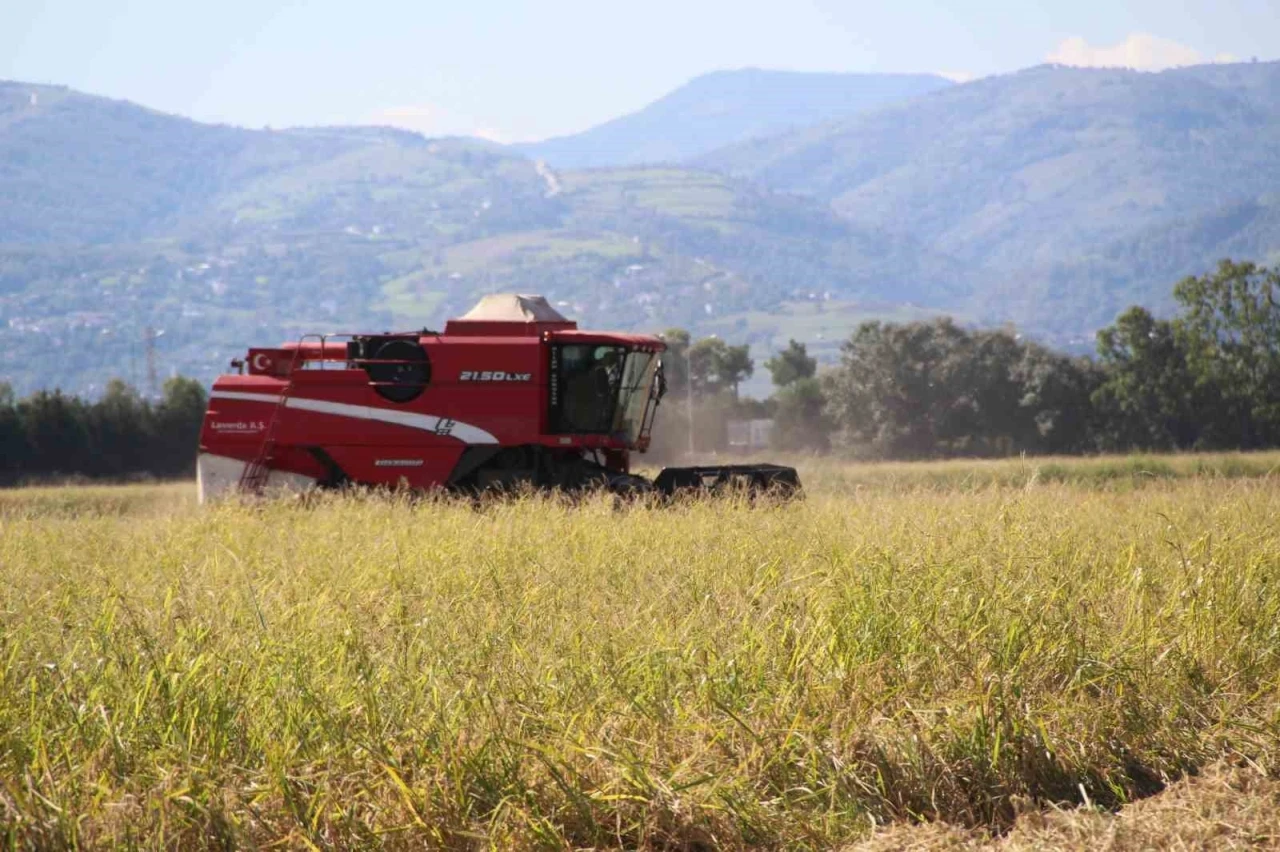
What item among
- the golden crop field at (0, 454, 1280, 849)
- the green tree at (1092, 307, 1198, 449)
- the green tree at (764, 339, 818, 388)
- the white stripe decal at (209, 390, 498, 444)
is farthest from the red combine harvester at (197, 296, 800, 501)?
the green tree at (764, 339, 818, 388)

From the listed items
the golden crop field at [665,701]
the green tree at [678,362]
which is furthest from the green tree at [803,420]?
the golden crop field at [665,701]

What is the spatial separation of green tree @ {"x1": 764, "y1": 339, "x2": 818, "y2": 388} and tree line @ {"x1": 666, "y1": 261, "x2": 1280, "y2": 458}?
1671cm

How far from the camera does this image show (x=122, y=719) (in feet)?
16.0

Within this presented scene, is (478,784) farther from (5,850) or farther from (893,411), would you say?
(893,411)

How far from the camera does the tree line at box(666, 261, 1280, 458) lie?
163 feet

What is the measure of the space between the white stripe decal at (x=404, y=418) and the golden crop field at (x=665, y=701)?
906 cm

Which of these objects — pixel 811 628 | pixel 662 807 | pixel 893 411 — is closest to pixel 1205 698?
pixel 811 628

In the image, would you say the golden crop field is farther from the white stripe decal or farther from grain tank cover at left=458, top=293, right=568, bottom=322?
grain tank cover at left=458, top=293, right=568, bottom=322

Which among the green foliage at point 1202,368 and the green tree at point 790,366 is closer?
the green foliage at point 1202,368

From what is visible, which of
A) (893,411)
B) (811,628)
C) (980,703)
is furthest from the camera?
(893,411)

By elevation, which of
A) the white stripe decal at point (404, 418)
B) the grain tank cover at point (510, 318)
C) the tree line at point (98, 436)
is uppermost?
the grain tank cover at point (510, 318)

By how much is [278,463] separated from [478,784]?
13.6 m

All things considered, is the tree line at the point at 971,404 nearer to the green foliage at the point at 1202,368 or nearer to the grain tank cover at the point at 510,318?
the green foliage at the point at 1202,368

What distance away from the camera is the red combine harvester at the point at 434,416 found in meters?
17.4
